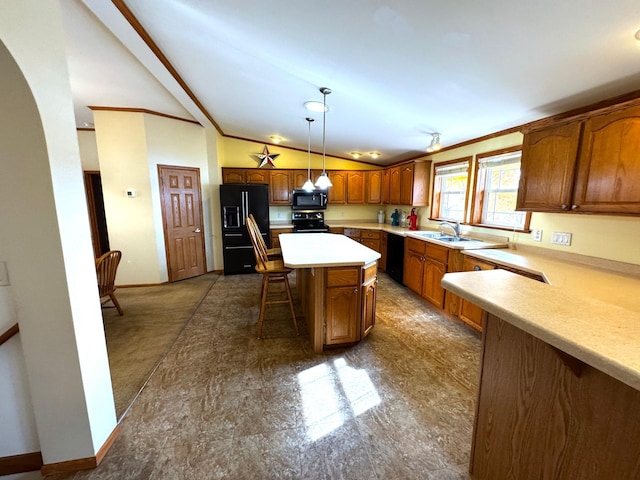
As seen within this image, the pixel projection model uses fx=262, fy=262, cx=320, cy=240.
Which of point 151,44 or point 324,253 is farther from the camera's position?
point 324,253

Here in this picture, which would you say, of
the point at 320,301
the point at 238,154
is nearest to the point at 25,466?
the point at 320,301

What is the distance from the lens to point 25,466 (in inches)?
55.3

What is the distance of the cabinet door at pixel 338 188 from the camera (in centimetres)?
552

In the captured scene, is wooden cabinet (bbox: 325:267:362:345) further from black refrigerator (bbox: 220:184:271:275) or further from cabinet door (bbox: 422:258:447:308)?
black refrigerator (bbox: 220:184:271:275)

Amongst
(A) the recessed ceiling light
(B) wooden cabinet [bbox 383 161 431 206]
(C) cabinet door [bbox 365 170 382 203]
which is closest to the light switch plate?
(A) the recessed ceiling light

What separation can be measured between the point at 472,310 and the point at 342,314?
1420 millimetres

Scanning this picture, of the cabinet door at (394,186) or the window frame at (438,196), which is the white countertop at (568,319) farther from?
the cabinet door at (394,186)

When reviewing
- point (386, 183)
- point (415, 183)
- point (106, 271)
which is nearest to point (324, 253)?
point (106, 271)

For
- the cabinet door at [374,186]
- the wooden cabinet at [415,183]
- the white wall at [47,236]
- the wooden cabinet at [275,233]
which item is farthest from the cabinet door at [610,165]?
the wooden cabinet at [275,233]

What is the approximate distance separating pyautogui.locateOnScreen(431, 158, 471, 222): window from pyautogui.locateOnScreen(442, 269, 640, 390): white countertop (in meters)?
2.80

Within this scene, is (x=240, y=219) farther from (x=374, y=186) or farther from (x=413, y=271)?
(x=413, y=271)

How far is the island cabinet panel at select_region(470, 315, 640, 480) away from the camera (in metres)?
0.79

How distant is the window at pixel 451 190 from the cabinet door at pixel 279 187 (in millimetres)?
2765

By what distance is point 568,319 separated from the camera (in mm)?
860
